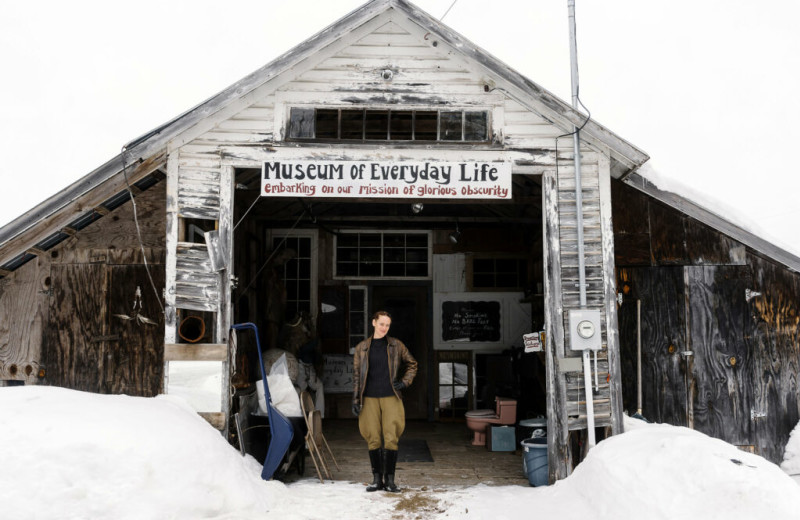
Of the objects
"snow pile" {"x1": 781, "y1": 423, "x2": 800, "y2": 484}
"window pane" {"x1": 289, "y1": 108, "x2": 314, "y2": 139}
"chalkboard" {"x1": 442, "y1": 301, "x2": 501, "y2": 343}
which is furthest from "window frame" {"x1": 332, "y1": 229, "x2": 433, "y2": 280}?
"snow pile" {"x1": 781, "y1": 423, "x2": 800, "y2": 484}

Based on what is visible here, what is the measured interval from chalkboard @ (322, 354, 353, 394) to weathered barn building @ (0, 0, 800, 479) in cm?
4

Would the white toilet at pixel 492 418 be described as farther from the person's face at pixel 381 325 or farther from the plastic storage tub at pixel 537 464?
the person's face at pixel 381 325

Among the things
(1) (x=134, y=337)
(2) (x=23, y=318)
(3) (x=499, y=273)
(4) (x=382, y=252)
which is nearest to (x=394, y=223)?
(4) (x=382, y=252)

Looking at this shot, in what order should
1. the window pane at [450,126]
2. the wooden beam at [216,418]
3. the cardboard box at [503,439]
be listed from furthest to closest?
1. the cardboard box at [503,439]
2. the window pane at [450,126]
3. the wooden beam at [216,418]

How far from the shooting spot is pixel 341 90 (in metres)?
7.74

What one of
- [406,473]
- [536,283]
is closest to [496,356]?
[536,283]

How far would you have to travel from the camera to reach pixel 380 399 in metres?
7.43

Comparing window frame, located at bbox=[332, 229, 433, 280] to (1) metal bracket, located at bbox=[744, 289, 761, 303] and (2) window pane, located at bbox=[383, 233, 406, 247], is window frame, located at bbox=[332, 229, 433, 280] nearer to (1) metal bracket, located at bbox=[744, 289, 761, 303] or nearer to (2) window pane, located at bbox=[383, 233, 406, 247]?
(2) window pane, located at bbox=[383, 233, 406, 247]

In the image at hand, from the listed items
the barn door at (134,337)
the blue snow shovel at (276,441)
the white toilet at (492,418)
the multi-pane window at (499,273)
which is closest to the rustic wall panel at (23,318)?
the barn door at (134,337)

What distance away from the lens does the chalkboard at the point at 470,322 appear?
40.7ft

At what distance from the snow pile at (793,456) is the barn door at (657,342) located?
1.36m

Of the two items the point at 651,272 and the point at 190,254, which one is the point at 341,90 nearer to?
the point at 190,254

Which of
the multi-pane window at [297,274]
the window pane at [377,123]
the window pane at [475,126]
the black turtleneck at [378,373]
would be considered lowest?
the black turtleneck at [378,373]

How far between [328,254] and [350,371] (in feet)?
7.34
